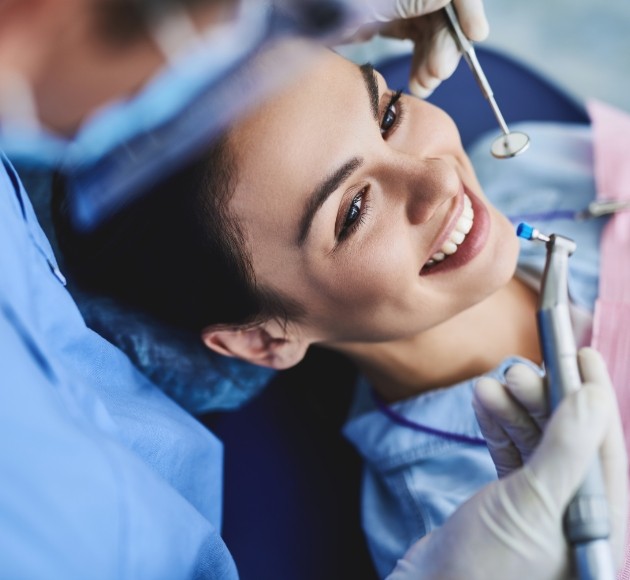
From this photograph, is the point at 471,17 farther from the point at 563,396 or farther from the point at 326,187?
the point at 563,396

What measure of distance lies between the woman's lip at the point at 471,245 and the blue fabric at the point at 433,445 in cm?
21

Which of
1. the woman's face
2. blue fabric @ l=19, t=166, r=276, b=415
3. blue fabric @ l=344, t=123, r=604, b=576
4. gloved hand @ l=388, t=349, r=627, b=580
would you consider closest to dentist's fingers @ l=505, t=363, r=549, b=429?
gloved hand @ l=388, t=349, r=627, b=580

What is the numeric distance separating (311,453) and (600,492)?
0.57m

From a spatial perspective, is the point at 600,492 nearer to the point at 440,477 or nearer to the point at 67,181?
the point at 440,477

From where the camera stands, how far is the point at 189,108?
0.67m

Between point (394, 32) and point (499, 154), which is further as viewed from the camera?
point (394, 32)

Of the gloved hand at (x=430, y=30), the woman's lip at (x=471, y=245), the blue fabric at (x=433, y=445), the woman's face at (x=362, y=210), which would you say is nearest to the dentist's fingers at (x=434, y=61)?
the gloved hand at (x=430, y=30)

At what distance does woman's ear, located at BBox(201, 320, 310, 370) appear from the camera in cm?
A: 86

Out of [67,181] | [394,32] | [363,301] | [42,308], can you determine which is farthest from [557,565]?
[394,32]

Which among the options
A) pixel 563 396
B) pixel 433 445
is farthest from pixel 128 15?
pixel 563 396

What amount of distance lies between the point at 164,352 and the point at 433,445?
0.40 m

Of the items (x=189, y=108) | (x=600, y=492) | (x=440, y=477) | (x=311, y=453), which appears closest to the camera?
(x=600, y=492)

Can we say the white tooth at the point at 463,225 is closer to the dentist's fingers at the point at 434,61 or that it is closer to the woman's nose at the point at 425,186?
the woman's nose at the point at 425,186

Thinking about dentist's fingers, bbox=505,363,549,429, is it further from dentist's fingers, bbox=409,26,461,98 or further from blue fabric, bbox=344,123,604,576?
dentist's fingers, bbox=409,26,461,98
